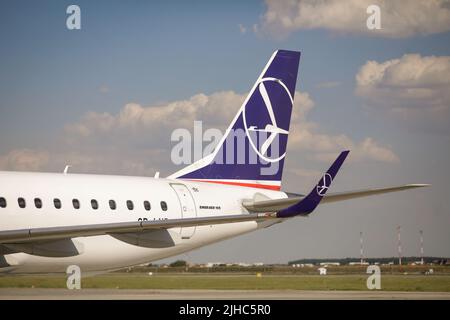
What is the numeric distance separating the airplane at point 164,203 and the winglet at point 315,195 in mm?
26

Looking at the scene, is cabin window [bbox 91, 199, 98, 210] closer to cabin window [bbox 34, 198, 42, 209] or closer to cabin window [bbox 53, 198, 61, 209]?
cabin window [bbox 53, 198, 61, 209]

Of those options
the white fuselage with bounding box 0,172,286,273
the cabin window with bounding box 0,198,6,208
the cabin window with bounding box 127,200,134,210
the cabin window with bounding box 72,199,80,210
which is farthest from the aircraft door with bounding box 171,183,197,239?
the cabin window with bounding box 0,198,6,208

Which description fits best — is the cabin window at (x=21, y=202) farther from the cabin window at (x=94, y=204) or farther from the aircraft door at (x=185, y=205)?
the aircraft door at (x=185, y=205)

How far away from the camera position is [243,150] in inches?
1382

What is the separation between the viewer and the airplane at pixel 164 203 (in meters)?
26.5

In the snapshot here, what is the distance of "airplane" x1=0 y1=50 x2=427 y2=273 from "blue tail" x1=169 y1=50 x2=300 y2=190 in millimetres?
38

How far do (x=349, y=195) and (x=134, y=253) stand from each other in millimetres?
7642

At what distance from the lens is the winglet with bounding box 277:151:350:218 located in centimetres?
2458

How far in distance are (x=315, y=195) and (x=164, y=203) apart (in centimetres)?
829

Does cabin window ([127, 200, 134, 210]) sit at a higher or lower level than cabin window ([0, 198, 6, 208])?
higher

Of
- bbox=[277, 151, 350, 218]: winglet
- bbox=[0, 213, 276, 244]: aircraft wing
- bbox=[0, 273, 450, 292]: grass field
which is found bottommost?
bbox=[0, 273, 450, 292]: grass field
